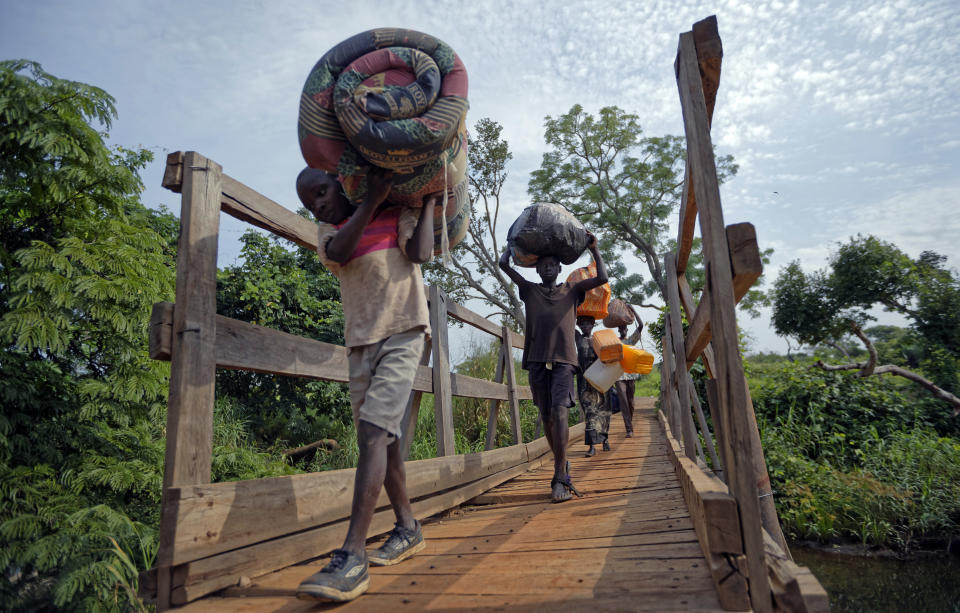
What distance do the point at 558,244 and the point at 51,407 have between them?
444 centimetres

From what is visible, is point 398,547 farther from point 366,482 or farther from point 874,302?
point 874,302

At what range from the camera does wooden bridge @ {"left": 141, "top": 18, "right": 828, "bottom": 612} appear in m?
1.46

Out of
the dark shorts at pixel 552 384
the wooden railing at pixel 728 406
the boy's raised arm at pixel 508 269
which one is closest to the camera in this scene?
the wooden railing at pixel 728 406

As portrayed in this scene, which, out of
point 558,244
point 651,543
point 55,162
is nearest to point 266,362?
point 651,543

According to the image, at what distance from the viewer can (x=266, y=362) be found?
7.36 ft

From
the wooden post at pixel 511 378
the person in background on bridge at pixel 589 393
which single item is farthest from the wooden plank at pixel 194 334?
the person in background on bridge at pixel 589 393

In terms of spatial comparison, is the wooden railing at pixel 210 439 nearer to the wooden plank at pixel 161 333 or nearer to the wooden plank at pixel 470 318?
the wooden plank at pixel 161 333

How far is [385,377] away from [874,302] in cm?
1848

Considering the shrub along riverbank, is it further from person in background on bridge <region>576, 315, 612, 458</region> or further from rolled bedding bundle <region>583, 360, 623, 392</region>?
rolled bedding bundle <region>583, 360, 623, 392</region>

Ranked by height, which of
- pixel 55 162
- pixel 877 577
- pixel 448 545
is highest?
pixel 55 162

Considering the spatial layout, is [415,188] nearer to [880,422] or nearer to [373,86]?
[373,86]

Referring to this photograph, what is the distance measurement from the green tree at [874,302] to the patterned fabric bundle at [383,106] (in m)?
12.3

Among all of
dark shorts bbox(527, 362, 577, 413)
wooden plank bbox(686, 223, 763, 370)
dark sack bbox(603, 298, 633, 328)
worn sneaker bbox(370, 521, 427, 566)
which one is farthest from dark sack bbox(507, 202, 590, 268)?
dark sack bbox(603, 298, 633, 328)

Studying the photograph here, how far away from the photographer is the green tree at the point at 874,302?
12461mm
